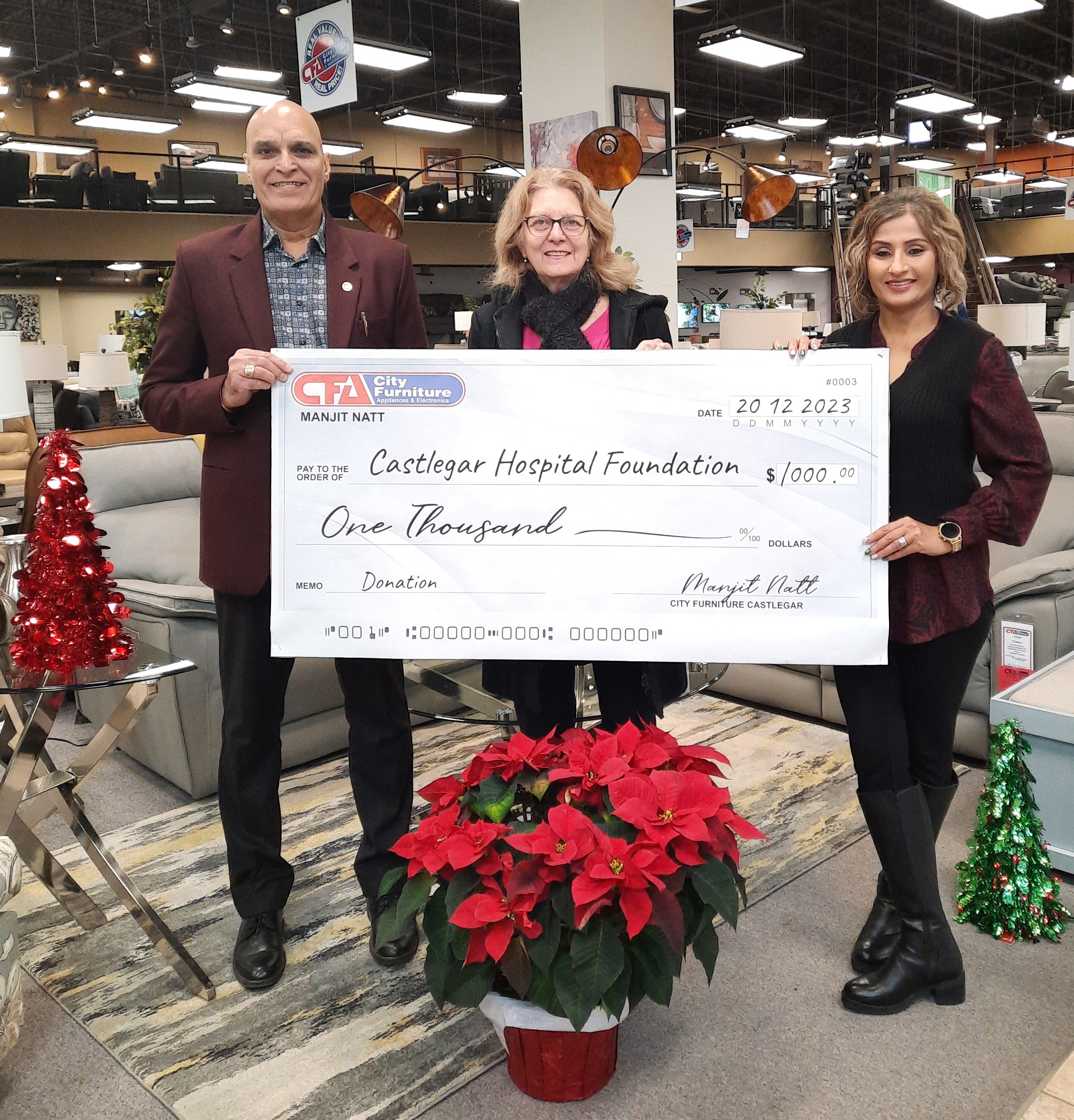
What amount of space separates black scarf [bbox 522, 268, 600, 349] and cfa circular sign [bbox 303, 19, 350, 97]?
5205 mm

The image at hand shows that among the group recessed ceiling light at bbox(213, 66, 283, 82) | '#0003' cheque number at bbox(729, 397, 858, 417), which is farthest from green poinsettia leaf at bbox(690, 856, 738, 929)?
recessed ceiling light at bbox(213, 66, 283, 82)

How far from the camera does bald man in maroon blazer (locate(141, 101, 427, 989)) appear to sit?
1.86 meters

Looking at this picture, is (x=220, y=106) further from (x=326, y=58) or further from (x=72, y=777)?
(x=72, y=777)

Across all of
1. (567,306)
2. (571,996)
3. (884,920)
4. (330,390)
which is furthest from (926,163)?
(571,996)

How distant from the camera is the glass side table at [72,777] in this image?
201cm

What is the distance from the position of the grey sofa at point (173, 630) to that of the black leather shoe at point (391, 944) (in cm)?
102

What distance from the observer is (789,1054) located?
1.84 m

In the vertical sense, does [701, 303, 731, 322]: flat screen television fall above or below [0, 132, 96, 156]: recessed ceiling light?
below

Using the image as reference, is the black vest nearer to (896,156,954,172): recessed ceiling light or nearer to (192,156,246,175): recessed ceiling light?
(192,156,246,175): recessed ceiling light

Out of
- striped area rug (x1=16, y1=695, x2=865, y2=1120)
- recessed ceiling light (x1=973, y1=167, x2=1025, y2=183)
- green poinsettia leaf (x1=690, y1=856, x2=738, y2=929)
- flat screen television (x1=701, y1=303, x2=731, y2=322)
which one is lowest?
striped area rug (x1=16, y1=695, x2=865, y2=1120)

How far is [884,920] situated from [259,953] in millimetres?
1256

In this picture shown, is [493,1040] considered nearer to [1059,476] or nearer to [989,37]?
[1059,476]

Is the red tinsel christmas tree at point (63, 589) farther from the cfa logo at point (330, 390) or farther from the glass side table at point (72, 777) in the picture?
the cfa logo at point (330, 390)

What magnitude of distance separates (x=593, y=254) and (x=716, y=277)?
21.4 meters
